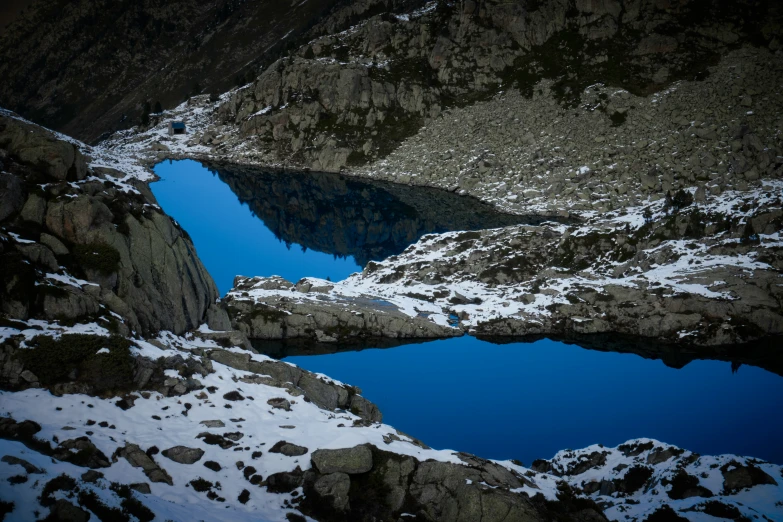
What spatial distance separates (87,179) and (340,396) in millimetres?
20486

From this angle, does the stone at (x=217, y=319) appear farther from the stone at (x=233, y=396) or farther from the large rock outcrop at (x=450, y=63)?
the large rock outcrop at (x=450, y=63)

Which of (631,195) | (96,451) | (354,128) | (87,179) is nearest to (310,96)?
(354,128)

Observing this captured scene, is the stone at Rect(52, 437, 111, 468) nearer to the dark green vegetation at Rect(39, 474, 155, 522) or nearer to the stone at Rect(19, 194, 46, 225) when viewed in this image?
the dark green vegetation at Rect(39, 474, 155, 522)

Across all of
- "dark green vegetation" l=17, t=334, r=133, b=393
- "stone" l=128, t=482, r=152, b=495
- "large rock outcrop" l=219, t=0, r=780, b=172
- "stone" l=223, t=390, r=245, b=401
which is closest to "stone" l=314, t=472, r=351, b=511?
"stone" l=128, t=482, r=152, b=495

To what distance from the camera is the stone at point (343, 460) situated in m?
19.6

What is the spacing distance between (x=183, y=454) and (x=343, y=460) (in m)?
5.91

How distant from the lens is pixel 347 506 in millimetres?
18438

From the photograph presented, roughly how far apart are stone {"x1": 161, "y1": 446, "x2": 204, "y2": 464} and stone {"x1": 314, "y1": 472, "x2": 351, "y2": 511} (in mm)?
4700

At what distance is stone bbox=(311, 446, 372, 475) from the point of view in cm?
1964

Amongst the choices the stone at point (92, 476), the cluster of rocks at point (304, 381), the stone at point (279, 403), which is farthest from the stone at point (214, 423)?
the stone at point (92, 476)

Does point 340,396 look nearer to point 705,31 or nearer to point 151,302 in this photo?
point 151,302

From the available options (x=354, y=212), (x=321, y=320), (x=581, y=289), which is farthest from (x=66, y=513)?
(x=354, y=212)

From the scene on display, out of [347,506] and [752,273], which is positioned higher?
[752,273]

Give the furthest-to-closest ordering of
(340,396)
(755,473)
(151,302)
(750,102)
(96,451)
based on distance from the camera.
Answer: (750,102), (340,396), (151,302), (755,473), (96,451)
